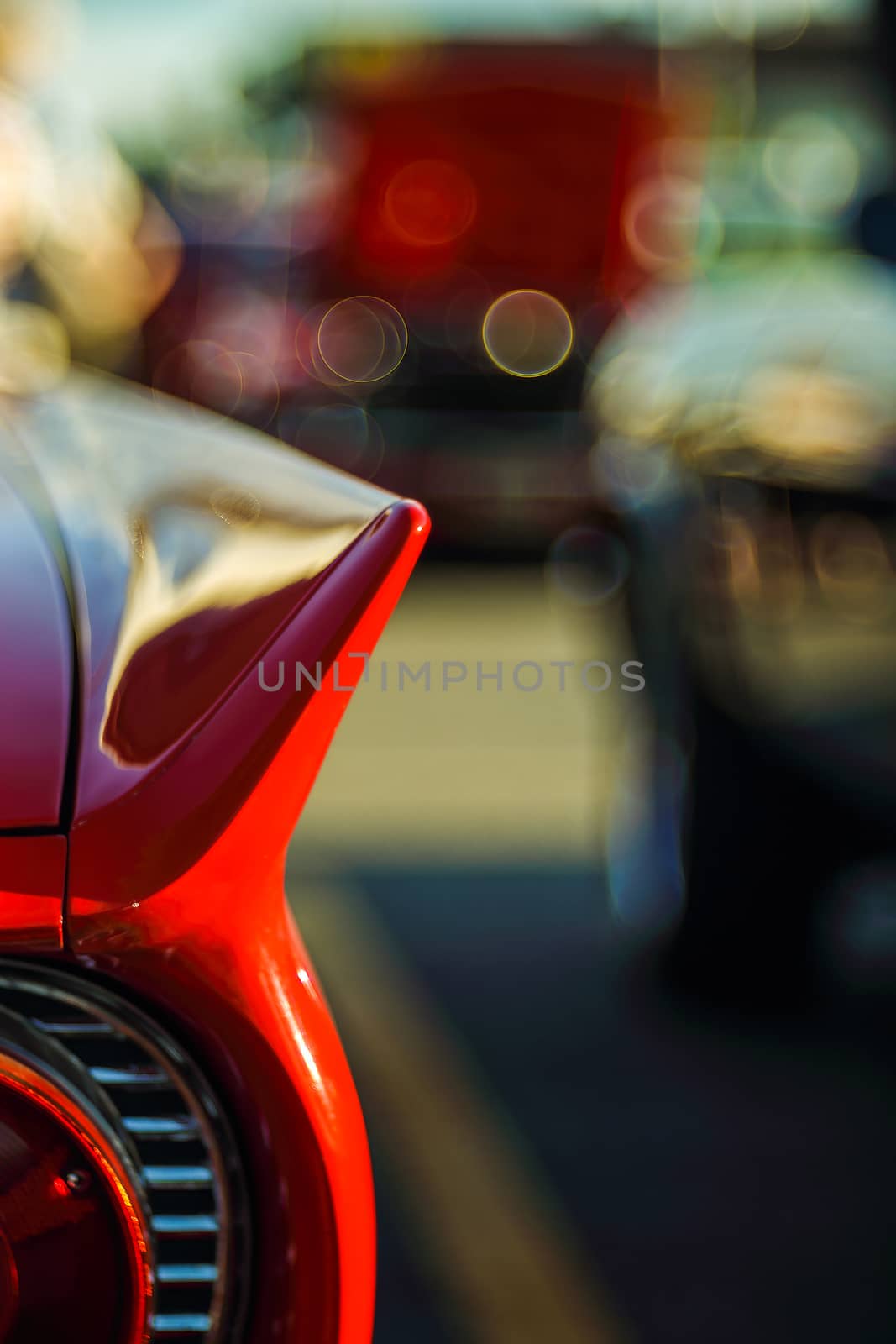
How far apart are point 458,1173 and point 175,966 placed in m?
1.64

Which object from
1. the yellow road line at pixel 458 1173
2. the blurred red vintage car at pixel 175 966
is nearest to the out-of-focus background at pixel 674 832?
the yellow road line at pixel 458 1173

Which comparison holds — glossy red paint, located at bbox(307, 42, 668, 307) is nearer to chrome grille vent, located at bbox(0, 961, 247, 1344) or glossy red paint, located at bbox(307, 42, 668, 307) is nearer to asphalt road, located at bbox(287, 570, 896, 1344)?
asphalt road, located at bbox(287, 570, 896, 1344)

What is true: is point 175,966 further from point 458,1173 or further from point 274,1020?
point 458,1173

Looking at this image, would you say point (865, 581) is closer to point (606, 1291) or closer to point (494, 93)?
point (606, 1291)

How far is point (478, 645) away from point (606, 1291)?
4185 mm

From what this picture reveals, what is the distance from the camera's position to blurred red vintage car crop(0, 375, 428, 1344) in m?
0.89

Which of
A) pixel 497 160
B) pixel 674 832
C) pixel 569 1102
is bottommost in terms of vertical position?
pixel 569 1102

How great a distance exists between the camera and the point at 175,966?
0.92m

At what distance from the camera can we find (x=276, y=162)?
8.07 metres

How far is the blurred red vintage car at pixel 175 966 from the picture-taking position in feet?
2.92

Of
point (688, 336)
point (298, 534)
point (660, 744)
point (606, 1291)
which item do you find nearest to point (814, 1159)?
point (606, 1291)

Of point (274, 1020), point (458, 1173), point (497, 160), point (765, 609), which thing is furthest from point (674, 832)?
point (497, 160)

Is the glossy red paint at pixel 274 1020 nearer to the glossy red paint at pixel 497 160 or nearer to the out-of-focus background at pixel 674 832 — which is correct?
the out-of-focus background at pixel 674 832

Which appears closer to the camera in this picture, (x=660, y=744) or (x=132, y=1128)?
(x=132, y=1128)
